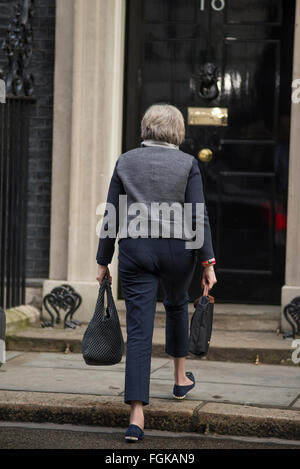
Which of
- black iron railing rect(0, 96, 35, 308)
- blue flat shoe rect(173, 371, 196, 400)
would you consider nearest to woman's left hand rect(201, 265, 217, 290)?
blue flat shoe rect(173, 371, 196, 400)

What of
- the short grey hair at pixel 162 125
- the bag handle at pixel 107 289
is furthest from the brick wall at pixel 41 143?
the short grey hair at pixel 162 125

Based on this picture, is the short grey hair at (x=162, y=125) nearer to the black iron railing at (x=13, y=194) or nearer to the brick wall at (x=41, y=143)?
the black iron railing at (x=13, y=194)

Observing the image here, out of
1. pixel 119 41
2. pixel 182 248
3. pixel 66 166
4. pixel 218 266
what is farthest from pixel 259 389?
pixel 119 41

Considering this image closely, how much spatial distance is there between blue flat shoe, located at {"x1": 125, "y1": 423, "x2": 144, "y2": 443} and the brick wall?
11.4 ft

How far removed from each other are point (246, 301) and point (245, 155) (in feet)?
4.21

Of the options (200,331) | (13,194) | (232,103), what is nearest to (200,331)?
(200,331)

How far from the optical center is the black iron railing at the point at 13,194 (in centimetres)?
778

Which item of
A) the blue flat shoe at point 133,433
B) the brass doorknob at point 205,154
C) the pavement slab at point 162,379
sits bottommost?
the pavement slab at point 162,379

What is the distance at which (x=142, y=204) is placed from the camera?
5.05 meters

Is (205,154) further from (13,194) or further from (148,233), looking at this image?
(148,233)

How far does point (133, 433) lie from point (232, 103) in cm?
405

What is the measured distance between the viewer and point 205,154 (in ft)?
27.0

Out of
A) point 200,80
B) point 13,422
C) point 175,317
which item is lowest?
point 13,422
